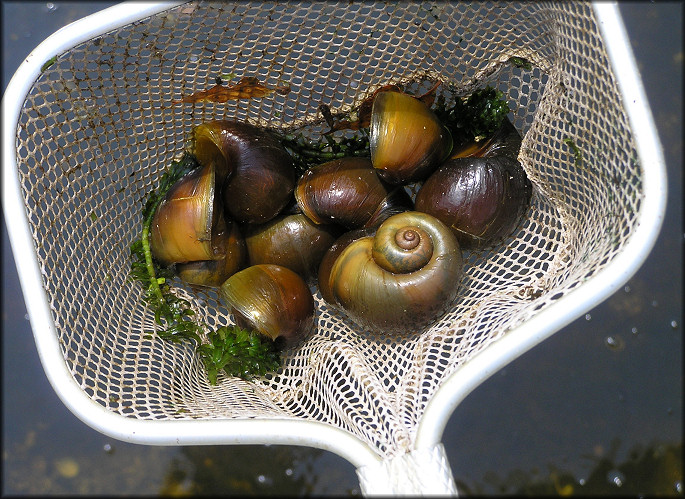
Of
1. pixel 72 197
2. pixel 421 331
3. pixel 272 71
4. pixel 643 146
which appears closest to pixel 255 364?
pixel 421 331

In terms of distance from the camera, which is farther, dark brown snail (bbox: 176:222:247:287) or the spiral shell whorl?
dark brown snail (bbox: 176:222:247:287)

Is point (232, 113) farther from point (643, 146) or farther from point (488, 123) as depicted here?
point (643, 146)

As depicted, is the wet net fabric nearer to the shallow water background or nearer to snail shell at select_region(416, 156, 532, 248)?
snail shell at select_region(416, 156, 532, 248)

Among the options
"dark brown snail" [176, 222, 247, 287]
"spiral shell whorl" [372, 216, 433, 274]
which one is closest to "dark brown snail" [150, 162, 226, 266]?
"dark brown snail" [176, 222, 247, 287]

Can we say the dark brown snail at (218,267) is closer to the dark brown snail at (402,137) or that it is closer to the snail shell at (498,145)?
the dark brown snail at (402,137)

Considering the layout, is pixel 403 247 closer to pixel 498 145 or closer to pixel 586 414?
pixel 498 145

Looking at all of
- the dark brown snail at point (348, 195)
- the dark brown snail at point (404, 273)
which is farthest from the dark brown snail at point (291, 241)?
the dark brown snail at point (404, 273)
